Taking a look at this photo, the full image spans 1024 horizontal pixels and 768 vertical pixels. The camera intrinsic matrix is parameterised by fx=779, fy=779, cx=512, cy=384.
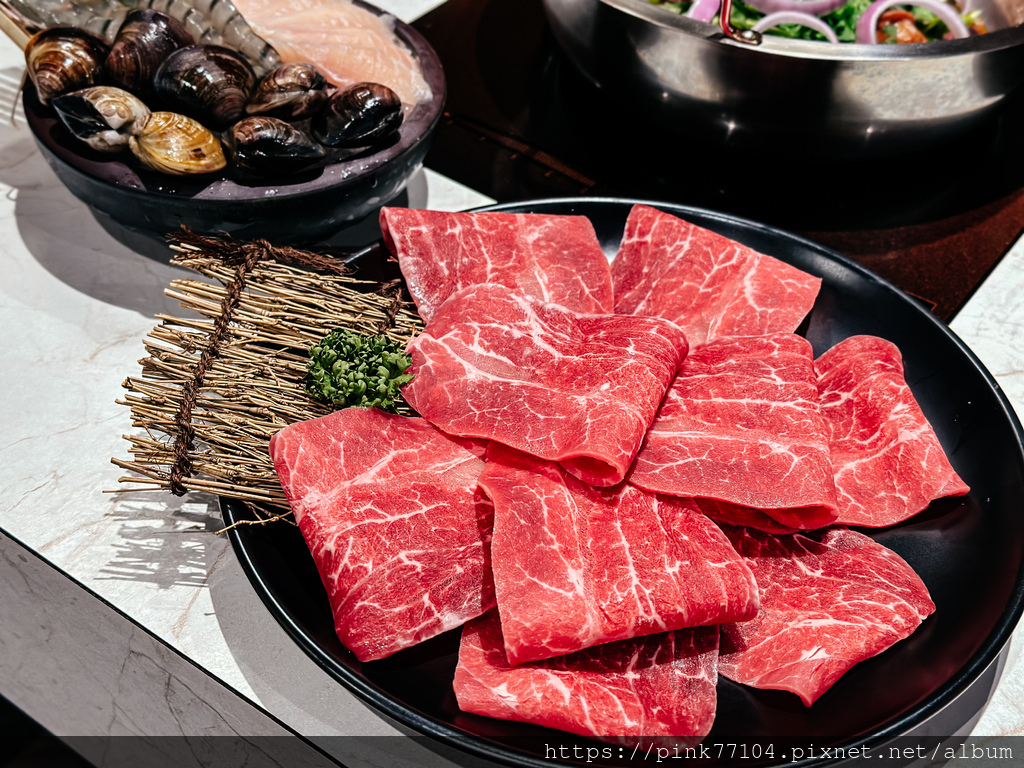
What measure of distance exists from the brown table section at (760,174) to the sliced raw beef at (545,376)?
667 mm

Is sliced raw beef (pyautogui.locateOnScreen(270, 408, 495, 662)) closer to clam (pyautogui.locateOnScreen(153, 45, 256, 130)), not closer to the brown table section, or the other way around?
clam (pyautogui.locateOnScreen(153, 45, 256, 130))

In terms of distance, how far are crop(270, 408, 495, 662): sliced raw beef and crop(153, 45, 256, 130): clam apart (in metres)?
0.75

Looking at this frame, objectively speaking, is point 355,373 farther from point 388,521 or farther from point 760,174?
point 760,174

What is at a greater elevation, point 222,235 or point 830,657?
point 830,657

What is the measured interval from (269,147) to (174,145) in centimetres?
18

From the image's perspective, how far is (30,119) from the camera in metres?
1.67

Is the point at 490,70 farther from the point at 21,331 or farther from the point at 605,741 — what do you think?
the point at 605,741

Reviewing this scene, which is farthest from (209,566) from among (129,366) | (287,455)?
(129,366)

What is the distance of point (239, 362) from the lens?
1358 mm

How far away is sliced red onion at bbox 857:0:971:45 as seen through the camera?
6.93ft

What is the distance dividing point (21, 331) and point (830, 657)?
1756 mm

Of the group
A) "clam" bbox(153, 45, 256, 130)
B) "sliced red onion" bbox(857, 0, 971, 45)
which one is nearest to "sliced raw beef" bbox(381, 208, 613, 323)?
"clam" bbox(153, 45, 256, 130)

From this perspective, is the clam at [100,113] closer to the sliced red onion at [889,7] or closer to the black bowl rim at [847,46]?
the black bowl rim at [847,46]

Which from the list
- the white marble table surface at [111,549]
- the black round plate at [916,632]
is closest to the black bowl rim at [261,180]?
the white marble table surface at [111,549]
